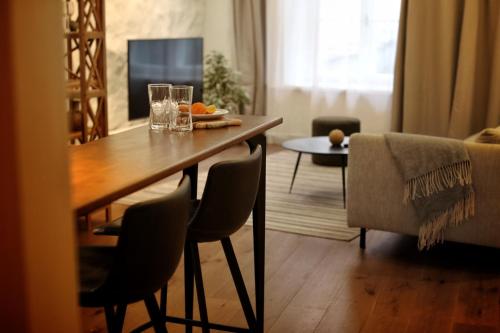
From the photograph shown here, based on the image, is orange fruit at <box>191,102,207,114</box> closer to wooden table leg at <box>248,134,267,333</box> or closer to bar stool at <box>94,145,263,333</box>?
wooden table leg at <box>248,134,267,333</box>

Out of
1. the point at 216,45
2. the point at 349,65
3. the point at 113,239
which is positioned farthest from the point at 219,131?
the point at 216,45

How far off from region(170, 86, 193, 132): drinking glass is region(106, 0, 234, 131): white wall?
3.56 m

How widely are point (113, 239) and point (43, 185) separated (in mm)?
3336

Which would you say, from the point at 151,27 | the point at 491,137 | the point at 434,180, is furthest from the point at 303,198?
the point at 151,27

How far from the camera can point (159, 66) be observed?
20.6ft

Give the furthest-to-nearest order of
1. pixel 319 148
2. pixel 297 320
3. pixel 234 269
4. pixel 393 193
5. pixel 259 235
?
pixel 319 148
pixel 393 193
pixel 297 320
pixel 259 235
pixel 234 269

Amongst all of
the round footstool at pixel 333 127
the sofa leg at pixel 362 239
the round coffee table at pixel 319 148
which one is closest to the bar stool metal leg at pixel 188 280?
the sofa leg at pixel 362 239

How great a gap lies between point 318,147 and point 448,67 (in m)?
1.78

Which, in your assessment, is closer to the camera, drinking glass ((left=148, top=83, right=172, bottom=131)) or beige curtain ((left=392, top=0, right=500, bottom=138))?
drinking glass ((left=148, top=83, right=172, bottom=131))

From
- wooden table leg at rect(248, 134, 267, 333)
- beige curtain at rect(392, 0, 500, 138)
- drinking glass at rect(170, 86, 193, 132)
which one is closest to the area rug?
beige curtain at rect(392, 0, 500, 138)

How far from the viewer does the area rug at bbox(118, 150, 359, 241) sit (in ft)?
15.1

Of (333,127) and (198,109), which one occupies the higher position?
(198,109)

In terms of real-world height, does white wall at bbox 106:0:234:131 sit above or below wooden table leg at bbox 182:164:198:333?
above

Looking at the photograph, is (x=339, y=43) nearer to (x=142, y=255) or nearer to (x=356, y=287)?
(x=356, y=287)
